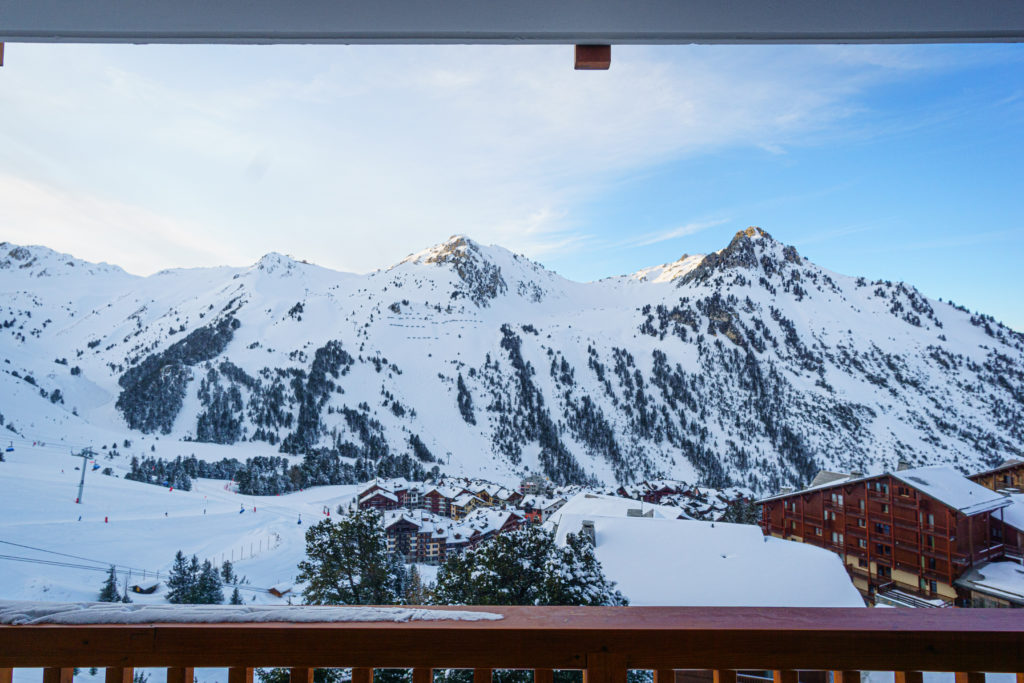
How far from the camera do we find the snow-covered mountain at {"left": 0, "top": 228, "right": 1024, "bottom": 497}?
36.4 meters

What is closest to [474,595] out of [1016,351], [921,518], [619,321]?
[921,518]

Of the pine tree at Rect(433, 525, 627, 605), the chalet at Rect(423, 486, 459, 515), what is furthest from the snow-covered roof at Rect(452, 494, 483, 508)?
the pine tree at Rect(433, 525, 627, 605)

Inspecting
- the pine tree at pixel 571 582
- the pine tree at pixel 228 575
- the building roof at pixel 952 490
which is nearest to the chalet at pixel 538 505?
the pine tree at pixel 228 575

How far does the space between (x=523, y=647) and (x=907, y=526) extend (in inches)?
411

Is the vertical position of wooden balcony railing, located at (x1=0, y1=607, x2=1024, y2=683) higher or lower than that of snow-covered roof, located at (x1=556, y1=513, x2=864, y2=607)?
higher

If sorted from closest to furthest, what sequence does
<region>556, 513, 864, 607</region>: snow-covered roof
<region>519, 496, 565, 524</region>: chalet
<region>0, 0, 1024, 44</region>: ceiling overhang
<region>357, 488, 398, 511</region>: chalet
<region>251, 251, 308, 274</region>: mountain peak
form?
<region>0, 0, 1024, 44</region>: ceiling overhang → <region>556, 513, 864, 607</region>: snow-covered roof → <region>519, 496, 565, 524</region>: chalet → <region>357, 488, 398, 511</region>: chalet → <region>251, 251, 308, 274</region>: mountain peak

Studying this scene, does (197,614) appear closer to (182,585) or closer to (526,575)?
(526,575)

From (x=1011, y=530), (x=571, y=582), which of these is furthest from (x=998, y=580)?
(x=571, y=582)

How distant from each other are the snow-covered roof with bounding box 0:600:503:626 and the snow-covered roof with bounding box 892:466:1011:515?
30.9 feet

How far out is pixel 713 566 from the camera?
6.52 meters

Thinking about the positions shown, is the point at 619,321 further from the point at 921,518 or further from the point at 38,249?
the point at 38,249

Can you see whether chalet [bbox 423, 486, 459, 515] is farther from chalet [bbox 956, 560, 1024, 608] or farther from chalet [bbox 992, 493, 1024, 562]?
chalet [bbox 992, 493, 1024, 562]

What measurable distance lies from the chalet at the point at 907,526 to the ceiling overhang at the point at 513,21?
8.83 meters

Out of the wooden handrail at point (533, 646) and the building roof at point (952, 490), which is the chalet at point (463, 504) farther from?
the wooden handrail at point (533, 646)
